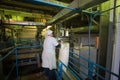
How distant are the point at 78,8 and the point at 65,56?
1.13 meters

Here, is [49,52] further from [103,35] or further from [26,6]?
[26,6]

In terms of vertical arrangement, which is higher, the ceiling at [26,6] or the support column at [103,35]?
the ceiling at [26,6]

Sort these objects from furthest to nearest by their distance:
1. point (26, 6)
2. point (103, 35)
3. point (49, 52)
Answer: point (26, 6) < point (103, 35) < point (49, 52)

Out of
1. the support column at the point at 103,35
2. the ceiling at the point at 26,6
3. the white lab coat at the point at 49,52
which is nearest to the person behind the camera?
the white lab coat at the point at 49,52

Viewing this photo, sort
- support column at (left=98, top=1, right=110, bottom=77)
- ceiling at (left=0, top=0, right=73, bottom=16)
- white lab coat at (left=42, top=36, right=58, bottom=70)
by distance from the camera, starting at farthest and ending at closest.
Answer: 1. ceiling at (left=0, top=0, right=73, bottom=16)
2. support column at (left=98, top=1, right=110, bottom=77)
3. white lab coat at (left=42, top=36, right=58, bottom=70)

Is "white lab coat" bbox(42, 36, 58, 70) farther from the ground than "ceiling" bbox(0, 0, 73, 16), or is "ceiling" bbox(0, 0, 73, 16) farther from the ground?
"ceiling" bbox(0, 0, 73, 16)

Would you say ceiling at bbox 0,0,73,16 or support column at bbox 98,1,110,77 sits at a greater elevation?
ceiling at bbox 0,0,73,16

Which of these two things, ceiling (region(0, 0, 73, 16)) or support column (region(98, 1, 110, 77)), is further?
ceiling (region(0, 0, 73, 16))

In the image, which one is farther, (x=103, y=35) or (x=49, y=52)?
(x=103, y=35)

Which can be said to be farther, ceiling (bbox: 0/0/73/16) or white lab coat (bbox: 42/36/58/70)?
ceiling (bbox: 0/0/73/16)

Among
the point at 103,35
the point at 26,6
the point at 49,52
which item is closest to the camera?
the point at 49,52

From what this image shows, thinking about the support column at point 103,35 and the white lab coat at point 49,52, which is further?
the support column at point 103,35

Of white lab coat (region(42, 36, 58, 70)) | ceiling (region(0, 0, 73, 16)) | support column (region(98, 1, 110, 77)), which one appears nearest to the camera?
white lab coat (region(42, 36, 58, 70))

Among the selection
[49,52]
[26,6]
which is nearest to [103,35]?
[49,52]
